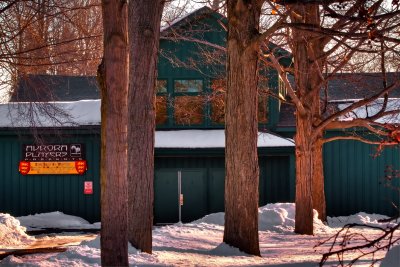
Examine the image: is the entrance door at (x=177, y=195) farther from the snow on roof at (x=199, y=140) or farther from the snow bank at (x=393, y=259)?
the snow bank at (x=393, y=259)

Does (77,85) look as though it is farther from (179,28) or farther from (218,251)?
(218,251)

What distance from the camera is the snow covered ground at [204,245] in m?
11.3

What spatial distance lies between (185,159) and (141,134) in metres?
14.4

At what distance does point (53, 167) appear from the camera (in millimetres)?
26188

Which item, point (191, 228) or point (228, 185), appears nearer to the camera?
point (228, 185)

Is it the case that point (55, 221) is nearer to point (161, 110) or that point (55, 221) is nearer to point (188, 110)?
point (161, 110)

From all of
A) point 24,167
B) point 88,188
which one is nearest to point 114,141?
point 88,188

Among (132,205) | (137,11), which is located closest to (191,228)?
(132,205)

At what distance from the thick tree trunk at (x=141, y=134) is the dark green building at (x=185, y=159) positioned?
12.9 metres

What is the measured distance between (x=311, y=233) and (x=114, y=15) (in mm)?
10291

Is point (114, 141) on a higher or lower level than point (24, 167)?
higher

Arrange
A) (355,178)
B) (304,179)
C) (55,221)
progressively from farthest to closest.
Result: (355,178) < (55,221) < (304,179)

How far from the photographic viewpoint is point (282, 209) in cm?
2097

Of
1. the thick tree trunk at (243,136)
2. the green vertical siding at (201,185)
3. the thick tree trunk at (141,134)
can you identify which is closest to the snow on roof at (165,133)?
the green vertical siding at (201,185)
